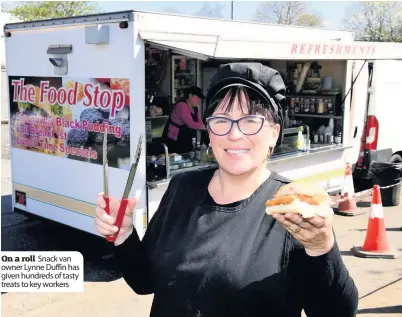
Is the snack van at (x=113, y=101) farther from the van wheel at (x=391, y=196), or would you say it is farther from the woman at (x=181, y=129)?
the van wheel at (x=391, y=196)

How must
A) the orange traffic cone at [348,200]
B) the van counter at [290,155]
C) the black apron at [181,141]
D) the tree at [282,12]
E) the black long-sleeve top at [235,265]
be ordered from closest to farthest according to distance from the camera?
1. the black long-sleeve top at [235,265]
2. the van counter at [290,155]
3. the black apron at [181,141]
4. the orange traffic cone at [348,200]
5. the tree at [282,12]

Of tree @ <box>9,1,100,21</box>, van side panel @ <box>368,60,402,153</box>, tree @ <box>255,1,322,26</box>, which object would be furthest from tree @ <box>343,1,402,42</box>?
van side panel @ <box>368,60,402,153</box>

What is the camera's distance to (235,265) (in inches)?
66.9

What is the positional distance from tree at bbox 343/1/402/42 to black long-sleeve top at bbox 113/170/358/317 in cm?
3406

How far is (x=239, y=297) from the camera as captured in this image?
167 centimetres

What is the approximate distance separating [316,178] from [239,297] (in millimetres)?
6218

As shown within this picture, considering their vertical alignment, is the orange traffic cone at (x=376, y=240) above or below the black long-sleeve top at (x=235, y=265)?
below

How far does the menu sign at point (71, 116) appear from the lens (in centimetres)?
527

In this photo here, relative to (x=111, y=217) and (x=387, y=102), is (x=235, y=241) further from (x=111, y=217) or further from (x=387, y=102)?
(x=387, y=102)

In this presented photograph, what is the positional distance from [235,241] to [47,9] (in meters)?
32.7

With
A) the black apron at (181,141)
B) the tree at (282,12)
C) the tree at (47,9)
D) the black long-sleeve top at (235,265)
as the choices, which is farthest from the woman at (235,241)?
the tree at (282,12)

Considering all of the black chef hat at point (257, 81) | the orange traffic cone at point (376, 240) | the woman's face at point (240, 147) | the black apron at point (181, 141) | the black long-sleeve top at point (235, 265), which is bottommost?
the orange traffic cone at point (376, 240)
